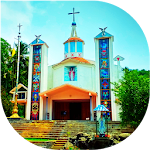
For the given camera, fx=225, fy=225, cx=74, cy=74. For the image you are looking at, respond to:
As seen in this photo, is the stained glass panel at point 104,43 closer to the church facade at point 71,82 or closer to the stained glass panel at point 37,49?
the church facade at point 71,82

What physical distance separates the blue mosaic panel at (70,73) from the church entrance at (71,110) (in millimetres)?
2192

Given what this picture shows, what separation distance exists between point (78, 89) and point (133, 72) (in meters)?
4.90

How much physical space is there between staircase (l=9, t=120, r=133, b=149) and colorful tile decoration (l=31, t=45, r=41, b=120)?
268 cm

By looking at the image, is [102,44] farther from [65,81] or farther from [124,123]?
[124,123]

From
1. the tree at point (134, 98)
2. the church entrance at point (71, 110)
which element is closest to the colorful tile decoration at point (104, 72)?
the church entrance at point (71, 110)

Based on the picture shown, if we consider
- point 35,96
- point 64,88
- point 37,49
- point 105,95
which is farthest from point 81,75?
point 37,49

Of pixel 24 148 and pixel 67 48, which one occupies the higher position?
pixel 67 48

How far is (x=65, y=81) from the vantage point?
17172 mm

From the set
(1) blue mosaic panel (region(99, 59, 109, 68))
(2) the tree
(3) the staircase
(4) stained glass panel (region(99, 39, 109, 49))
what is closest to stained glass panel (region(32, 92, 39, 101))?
(3) the staircase

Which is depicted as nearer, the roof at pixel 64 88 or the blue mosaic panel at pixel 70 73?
the roof at pixel 64 88

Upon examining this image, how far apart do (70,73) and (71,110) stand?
3214mm

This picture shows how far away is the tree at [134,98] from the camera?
440 inches

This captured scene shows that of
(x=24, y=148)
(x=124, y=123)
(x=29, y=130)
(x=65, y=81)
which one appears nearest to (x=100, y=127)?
(x=124, y=123)

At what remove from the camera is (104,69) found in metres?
15.8
